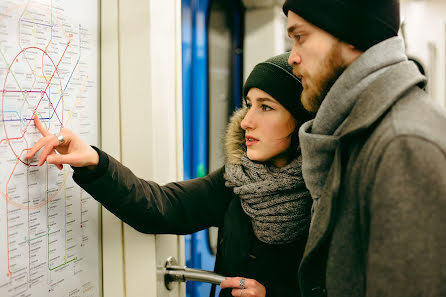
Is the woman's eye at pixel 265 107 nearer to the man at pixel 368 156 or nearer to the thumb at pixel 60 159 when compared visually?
the man at pixel 368 156

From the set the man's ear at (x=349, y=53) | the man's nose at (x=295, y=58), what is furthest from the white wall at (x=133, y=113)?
the man's ear at (x=349, y=53)

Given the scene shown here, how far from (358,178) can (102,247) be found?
871mm

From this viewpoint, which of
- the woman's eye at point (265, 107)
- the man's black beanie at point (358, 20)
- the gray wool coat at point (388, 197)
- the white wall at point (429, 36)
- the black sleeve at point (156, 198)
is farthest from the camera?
the white wall at point (429, 36)

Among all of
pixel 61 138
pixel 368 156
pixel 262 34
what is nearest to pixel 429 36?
pixel 262 34

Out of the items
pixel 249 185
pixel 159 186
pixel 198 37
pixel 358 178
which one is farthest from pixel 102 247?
pixel 198 37

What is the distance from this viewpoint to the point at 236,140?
1567 mm

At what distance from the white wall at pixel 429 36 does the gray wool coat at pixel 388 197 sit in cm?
373

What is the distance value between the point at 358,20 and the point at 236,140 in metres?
0.69

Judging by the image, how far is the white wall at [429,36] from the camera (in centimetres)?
446

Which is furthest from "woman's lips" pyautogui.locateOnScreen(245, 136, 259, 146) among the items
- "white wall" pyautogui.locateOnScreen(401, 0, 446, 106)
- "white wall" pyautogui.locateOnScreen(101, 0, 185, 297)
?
"white wall" pyautogui.locateOnScreen(401, 0, 446, 106)

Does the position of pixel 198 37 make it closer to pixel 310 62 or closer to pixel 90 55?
pixel 90 55

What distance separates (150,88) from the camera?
4.20 ft

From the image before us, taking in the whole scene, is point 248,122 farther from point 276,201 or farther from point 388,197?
point 388,197

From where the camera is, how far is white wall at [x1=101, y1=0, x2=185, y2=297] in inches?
50.6
